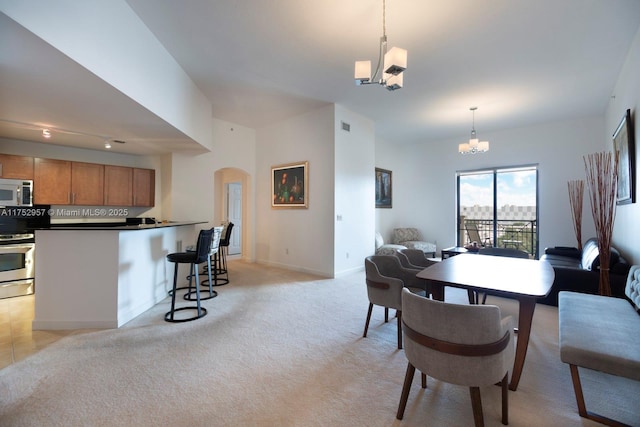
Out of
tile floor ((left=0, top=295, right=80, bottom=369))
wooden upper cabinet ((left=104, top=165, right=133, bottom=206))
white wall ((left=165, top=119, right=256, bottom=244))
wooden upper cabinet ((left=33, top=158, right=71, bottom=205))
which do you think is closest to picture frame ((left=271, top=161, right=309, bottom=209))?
white wall ((left=165, top=119, right=256, bottom=244))

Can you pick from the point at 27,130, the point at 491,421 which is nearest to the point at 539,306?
the point at 491,421


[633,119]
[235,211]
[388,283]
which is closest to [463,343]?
[388,283]

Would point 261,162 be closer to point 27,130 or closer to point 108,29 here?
point 27,130

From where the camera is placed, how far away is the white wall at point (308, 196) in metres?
5.16

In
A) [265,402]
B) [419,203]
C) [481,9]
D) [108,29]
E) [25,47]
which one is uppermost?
[481,9]

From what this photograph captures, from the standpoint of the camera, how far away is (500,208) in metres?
6.66

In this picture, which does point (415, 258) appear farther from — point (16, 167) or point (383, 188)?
point (16, 167)

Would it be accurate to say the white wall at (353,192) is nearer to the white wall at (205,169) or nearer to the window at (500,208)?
the white wall at (205,169)

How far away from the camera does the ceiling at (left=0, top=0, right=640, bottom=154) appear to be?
2.53m

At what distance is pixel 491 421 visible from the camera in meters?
1.63

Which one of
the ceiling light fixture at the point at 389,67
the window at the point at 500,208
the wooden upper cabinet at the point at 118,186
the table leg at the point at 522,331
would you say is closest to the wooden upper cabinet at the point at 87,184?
the wooden upper cabinet at the point at 118,186

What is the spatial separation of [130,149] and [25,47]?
11.9 ft

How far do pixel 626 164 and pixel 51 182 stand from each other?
807 cm

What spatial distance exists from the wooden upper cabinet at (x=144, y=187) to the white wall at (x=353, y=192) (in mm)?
3753
